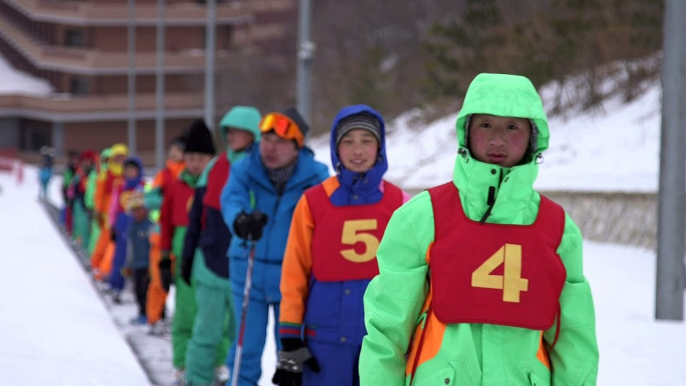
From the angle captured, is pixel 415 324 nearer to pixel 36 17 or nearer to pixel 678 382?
pixel 678 382

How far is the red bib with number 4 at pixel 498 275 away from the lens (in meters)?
3.31

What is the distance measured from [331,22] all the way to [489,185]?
63.3 metres

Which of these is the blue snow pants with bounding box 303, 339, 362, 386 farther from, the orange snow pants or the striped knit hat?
the orange snow pants

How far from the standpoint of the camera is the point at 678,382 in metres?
6.92

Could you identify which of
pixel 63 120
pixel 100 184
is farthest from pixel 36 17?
pixel 100 184

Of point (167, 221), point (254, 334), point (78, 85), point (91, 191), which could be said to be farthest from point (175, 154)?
point (78, 85)

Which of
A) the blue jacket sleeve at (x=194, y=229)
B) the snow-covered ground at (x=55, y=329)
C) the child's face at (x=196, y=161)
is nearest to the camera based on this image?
the snow-covered ground at (x=55, y=329)

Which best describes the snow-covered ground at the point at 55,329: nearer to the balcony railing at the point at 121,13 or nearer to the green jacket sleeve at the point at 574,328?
the green jacket sleeve at the point at 574,328

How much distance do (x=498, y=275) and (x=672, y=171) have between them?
5.98 m

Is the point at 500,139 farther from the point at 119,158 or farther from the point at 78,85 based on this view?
the point at 78,85

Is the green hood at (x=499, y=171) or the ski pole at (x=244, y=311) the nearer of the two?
the green hood at (x=499, y=171)

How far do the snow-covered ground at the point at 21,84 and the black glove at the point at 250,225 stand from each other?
71.4 metres

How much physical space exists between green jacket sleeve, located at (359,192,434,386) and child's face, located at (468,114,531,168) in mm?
231

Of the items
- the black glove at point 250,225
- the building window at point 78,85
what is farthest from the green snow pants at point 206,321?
the building window at point 78,85
